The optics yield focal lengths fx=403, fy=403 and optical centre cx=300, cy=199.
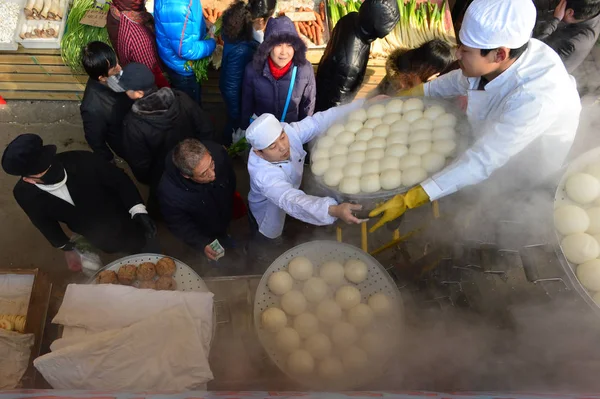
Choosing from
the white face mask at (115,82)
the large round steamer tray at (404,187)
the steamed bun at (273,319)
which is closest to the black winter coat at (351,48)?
the large round steamer tray at (404,187)

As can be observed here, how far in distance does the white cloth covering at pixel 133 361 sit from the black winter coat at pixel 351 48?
225 centimetres

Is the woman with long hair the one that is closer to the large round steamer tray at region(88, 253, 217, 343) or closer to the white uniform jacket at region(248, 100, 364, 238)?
the white uniform jacket at region(248, 100, 364, 238)

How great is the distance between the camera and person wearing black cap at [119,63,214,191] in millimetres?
2922

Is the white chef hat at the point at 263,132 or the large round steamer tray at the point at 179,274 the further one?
the large round steamer tray at the point at 179,274

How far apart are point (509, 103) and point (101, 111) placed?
9.47 feet

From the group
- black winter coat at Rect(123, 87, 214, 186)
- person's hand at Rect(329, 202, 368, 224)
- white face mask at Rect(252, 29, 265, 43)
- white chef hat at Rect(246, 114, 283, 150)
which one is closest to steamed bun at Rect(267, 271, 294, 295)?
person's hand at Rect(329, 202, 368, 224)

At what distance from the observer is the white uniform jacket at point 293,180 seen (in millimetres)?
2326

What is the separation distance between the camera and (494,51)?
77.3 inches

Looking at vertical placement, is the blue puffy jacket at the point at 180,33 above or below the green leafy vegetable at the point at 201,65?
above

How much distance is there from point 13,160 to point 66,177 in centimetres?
37

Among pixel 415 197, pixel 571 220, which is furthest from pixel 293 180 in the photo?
pixel 571 220

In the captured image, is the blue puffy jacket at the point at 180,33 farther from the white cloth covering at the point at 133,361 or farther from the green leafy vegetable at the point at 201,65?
the white cloth covering at the point at 133,361

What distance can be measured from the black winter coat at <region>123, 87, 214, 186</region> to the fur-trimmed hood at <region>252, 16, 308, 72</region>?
65 cm

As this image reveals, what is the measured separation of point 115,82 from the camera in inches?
119
